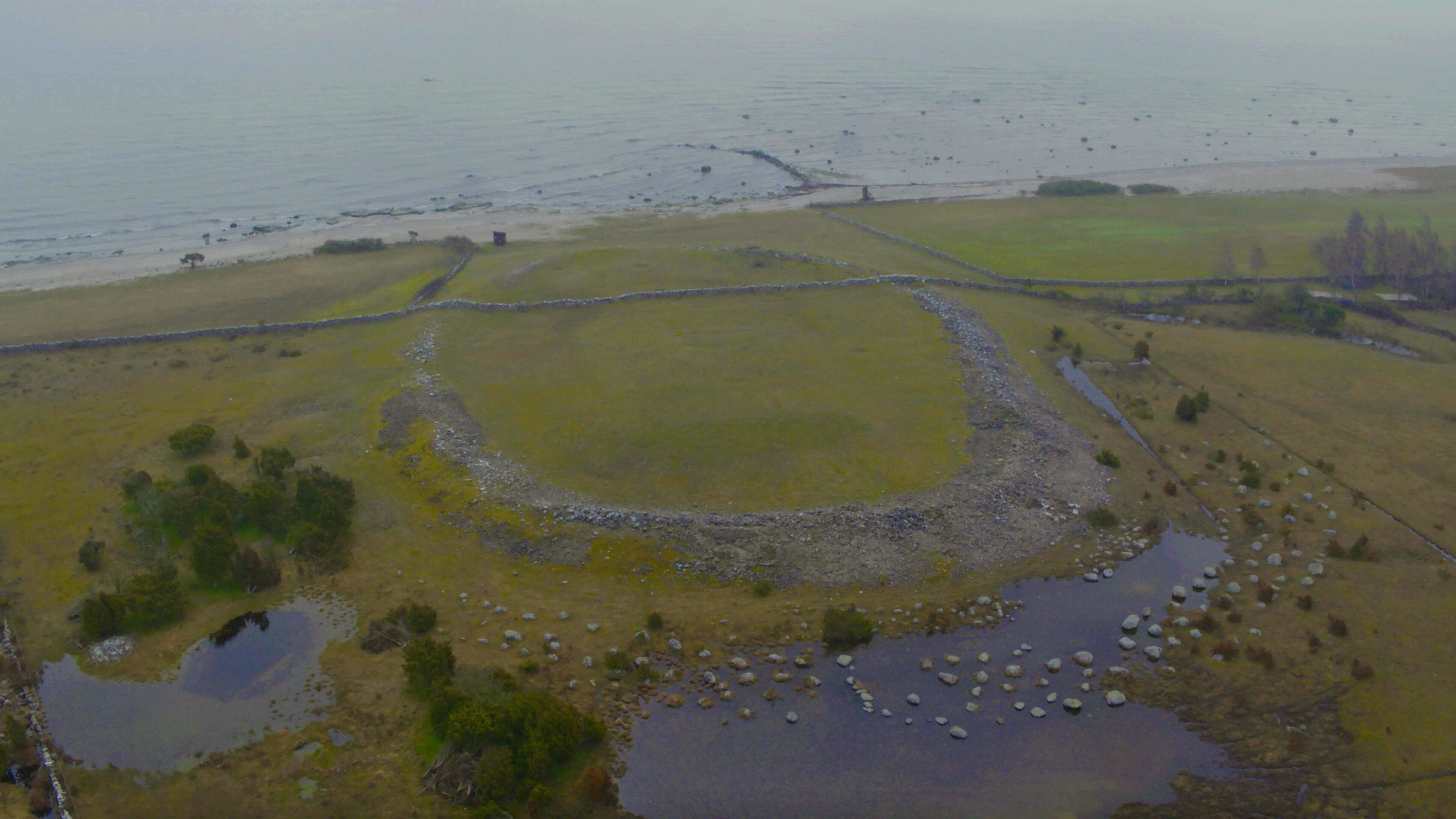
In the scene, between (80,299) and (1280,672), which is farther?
(80,299)

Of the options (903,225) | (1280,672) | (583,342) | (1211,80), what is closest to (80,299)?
(583,342)

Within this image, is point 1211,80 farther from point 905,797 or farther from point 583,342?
point 905,797

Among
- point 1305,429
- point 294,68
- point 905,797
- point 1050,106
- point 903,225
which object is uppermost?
point 294,68

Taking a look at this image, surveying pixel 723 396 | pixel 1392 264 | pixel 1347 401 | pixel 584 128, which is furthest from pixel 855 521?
pixel 584 128

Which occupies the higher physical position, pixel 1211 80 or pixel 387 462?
pixel 1211 80

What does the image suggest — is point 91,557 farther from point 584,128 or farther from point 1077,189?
point 584,128

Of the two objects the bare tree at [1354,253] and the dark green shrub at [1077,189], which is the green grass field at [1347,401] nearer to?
the bare tree at [1354,253]

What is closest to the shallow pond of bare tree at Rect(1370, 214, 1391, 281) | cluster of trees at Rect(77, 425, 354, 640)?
cluster of trees at Rect(77, 425, 354, 640)
